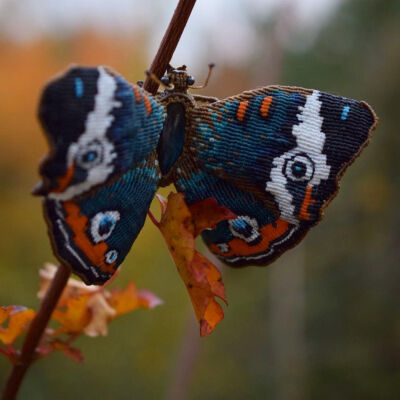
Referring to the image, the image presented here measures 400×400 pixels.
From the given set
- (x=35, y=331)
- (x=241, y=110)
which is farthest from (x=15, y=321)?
(x=241, y=110)

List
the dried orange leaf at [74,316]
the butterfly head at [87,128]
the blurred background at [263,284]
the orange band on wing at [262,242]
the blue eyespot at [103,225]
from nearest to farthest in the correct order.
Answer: the butterfly head at [87,128]
the blue eyespot at [103,225]
the orange band on wing at [262,242]
the dried orange leaf at [74,316]
the blurred background at [263,284]

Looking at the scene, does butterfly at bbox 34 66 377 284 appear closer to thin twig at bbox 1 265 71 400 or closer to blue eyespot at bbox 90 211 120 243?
blue eyespot at bbox 90 211 120 243

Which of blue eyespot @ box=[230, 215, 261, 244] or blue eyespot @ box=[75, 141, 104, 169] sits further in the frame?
blue eyespot @ box=[230, 215, 261, 244]

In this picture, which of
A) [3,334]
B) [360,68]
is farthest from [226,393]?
[3,334]

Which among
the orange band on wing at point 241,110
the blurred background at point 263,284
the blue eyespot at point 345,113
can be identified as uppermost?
the blue eyespot at point 345,113

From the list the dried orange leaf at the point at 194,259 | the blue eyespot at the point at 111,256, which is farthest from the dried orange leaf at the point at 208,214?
the blue eyespot at the point at 111,256

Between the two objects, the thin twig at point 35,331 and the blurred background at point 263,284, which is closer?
the thin twig at point 35,331

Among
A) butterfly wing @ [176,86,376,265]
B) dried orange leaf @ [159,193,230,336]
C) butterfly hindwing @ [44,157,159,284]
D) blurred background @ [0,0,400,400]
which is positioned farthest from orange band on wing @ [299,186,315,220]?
blurred background @ [0,0,400,400]

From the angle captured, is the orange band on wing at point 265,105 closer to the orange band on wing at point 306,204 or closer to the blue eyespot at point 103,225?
the orange band on wing at point 306,204

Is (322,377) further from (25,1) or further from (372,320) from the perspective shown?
(25,1)
